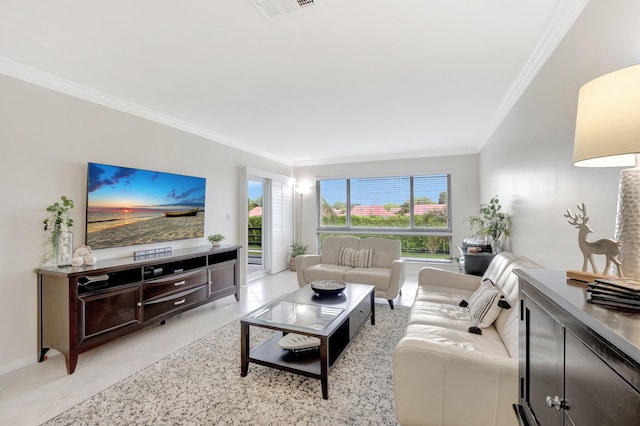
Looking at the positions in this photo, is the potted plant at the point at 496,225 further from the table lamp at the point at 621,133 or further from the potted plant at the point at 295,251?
the potted plant at the point at 295,251

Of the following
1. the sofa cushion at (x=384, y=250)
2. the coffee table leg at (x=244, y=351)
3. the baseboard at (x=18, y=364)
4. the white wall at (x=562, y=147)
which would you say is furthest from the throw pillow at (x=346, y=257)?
the baseboard at (x=18, y=364)

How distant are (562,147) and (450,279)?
170cm

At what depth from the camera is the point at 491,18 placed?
186cm

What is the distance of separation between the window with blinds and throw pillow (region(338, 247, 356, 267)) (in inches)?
77.0

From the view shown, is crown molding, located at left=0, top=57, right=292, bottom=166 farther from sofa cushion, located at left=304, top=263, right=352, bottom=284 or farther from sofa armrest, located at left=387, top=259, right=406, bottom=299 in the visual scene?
sofa armrest, located at left=387, top=259, right=406, bottom=299

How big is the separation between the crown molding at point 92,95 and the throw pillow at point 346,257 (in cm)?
263

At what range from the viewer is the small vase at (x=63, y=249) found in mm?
2500

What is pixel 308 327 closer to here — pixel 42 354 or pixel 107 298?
pixel 107 298

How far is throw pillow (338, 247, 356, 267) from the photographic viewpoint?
428cm

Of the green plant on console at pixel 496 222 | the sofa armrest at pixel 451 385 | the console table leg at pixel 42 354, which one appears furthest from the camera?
the green plant on console at pixel 496 222

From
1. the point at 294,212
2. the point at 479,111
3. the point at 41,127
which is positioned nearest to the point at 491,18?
the point at 479,111

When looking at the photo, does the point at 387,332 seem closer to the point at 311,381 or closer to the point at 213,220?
the point at 311,381

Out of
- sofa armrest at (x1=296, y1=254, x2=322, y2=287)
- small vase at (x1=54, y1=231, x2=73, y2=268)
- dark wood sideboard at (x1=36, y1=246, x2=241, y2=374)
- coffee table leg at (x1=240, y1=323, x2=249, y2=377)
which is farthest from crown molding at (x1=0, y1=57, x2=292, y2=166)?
coffee table leg at (x1=240, y1=323, x2=249, y2=377)

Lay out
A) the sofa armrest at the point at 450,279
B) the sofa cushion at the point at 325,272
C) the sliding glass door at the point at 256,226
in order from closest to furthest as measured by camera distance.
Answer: the sofa armrest at the point at 450,279 < the sofa cushion at the point at 325,272 < the sliding glass door at the point at 256,226
